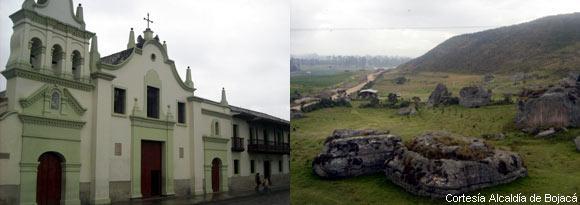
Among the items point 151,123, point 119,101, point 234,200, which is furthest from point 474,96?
point 119,101

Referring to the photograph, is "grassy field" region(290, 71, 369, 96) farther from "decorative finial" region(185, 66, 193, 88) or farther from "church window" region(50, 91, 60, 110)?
"church window" region(50, 91, 60, 110)

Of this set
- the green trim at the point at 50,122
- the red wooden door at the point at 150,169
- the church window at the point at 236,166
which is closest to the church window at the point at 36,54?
the green trim at the point at 50,122

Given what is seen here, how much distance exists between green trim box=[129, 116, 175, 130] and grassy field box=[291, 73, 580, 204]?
3.00 metres

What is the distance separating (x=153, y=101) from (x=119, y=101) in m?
0.72

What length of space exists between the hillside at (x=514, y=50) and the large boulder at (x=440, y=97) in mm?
336

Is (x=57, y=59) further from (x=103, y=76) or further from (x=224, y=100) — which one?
(x=224, y=100)

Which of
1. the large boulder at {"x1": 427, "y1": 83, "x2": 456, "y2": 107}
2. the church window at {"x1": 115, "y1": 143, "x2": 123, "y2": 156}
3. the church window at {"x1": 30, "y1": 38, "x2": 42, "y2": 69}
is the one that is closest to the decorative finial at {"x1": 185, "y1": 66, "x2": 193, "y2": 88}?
the church window at {"x1": 115, "y1": 143, "x2": 123, "y2": 156}

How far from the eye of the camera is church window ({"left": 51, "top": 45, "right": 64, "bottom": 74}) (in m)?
8.15

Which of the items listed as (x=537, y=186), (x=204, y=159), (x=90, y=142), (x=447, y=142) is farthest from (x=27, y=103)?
(x=537, y=186)

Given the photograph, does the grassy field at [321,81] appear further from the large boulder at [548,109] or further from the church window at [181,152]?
the church window at [181,152]

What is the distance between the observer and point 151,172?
10094mm

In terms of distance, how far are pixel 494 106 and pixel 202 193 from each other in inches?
230

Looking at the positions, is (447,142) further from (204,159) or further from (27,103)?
(27,103)

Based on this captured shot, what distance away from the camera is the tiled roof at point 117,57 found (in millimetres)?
9812
